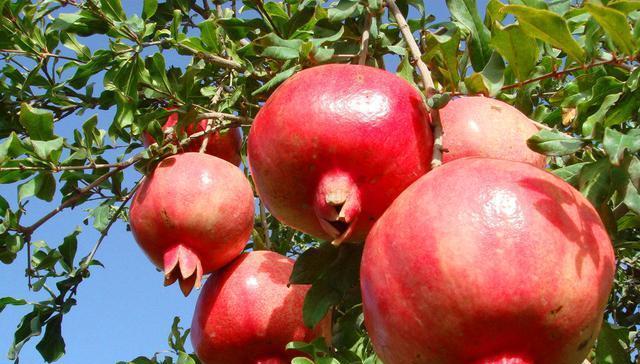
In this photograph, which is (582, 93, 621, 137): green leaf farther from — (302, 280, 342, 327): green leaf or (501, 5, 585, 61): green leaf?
(302, 280, 342, 327): green leaf

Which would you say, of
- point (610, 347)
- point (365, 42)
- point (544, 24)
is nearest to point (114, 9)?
point (365, 42)

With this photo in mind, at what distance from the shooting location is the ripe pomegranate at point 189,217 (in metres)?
1.70

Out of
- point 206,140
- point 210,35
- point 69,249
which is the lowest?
point 69,249

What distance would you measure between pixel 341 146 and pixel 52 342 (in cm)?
148

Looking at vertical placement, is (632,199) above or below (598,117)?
below

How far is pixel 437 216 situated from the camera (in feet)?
2.91

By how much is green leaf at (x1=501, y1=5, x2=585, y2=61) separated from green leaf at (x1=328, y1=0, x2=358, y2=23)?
0.42m

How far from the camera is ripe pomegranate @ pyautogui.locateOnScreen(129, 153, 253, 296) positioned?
1.70 m

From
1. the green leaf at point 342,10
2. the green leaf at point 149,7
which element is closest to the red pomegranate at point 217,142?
the green leaf at point 149,7

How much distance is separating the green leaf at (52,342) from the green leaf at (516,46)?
1606mm

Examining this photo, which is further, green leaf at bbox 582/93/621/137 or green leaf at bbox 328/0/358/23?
green leaf at bbox 328/0/358/23

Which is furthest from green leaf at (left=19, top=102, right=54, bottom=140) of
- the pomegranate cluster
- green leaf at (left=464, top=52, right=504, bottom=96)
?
green leaf at (left=464, top=52, right=504, bottom=96)

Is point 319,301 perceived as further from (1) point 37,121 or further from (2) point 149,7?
(2) point 149,7

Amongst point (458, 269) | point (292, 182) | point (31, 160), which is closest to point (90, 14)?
point (31, 160)
